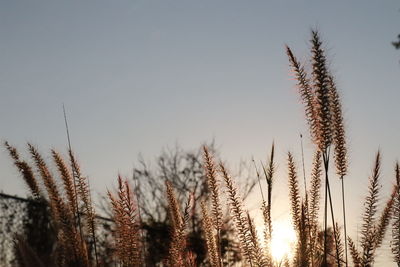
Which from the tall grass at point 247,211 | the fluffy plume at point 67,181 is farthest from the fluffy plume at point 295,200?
the fluffy plume at point 67,181

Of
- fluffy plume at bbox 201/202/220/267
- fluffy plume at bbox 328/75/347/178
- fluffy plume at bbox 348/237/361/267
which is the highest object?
fluffy plume at bbox 328/75/347/178

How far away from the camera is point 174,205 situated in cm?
341

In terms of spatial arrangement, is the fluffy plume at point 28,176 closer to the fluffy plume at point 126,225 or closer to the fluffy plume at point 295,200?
the fluffy plume at point 126,225

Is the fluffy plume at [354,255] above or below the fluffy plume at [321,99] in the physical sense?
below

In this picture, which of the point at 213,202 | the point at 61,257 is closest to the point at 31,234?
the point at 61,257

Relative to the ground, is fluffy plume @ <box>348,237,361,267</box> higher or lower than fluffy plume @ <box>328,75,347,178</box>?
lower

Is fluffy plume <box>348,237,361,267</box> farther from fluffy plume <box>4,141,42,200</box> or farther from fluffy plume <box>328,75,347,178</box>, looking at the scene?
fluffy plume <box>4,141,42,200</box>

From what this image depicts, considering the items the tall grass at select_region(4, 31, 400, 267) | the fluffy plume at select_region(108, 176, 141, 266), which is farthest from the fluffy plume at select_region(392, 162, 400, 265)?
the fluffy plume at select_region(108, 176, 141, 266)

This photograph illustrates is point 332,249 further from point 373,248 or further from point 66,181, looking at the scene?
point 66,181

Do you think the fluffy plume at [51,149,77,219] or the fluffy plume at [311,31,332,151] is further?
the fluffy plume at [51,149,77,219]

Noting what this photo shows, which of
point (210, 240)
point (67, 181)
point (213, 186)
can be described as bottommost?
point (210, 240)

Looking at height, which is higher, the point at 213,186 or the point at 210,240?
the point at 213,186

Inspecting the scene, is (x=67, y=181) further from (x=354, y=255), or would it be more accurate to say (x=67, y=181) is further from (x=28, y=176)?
(x=354, y=255)

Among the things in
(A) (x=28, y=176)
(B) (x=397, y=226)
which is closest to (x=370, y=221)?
(B) (x=397, y=226)
